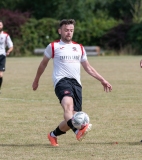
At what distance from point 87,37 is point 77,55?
4059cm

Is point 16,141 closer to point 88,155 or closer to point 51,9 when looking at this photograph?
point 88,155

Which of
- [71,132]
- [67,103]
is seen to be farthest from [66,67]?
[71,132]

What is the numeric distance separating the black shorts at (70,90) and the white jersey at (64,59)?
2.5 inches

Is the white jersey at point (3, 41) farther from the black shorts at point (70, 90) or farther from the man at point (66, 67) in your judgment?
the black shorts at point (70, 90)

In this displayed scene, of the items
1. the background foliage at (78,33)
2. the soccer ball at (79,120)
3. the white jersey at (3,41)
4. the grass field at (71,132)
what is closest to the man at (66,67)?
the soccer ball at (79,120)

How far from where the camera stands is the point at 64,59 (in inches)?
310

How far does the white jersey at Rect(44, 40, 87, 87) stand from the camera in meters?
7.89

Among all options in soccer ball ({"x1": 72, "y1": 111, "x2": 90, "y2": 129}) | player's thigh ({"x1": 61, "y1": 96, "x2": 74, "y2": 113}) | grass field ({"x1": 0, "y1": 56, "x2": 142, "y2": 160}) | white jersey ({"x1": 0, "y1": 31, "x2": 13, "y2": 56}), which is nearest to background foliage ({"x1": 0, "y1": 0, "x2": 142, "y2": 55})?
white jersey ({"x1": 0, "y1": 31, "x2": 13, "y2": 56})

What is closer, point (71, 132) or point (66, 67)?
point (66, 67)

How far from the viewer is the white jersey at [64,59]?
311 inches

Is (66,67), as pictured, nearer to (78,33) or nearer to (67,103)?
(67,103)

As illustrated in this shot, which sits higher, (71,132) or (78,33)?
(71,132)

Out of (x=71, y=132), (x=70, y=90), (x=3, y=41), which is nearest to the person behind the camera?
(x=70, y=90)

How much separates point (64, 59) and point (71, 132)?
1.71 m
